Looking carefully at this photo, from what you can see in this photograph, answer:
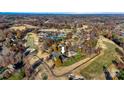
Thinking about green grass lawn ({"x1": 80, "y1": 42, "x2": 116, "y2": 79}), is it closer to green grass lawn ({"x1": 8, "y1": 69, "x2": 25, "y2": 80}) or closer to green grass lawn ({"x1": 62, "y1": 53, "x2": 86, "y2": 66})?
green grass lawn ({"x1": 62, "y1": 53, "x2": 86, "y2": 66})

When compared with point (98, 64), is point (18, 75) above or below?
below

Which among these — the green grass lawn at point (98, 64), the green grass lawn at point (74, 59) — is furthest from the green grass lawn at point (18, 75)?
the green grass lawn at point (98, 64)

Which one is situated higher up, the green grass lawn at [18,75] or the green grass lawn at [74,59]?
the green grass lawn at [74,59]

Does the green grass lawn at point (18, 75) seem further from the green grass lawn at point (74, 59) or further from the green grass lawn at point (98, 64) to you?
the green grass lawn at point (98, 64)

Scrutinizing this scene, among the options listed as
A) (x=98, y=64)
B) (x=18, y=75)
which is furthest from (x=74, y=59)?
(x=18, y=75)

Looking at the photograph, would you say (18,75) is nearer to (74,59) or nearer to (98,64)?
(74,59)
